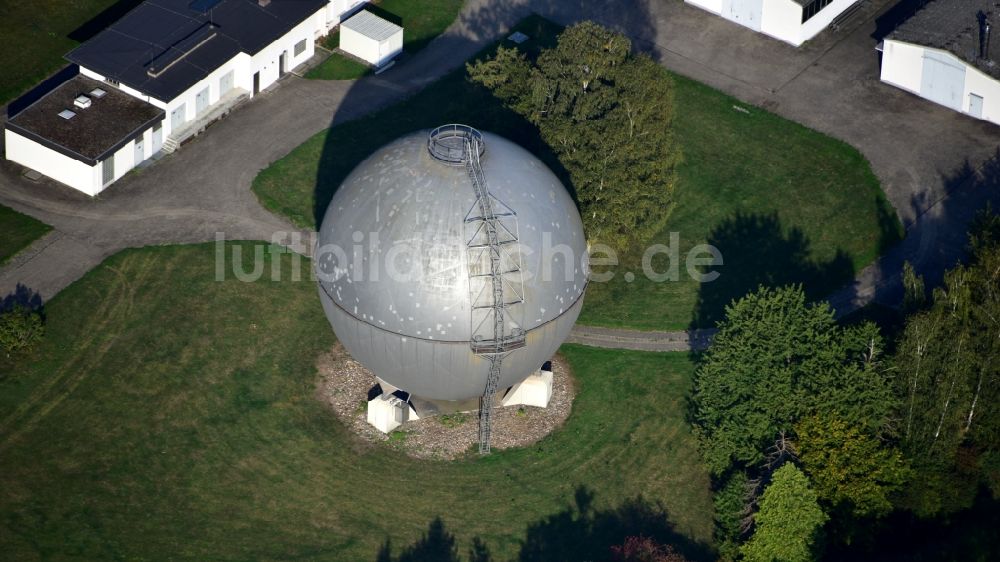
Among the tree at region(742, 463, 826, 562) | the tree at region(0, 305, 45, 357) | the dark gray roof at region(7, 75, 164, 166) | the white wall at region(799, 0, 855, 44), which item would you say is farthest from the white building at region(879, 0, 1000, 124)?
the tree at region(0, 305, 45, 357)

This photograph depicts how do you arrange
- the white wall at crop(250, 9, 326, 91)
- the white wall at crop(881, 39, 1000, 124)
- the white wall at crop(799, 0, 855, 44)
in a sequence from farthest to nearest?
the white wall at crop(799, 0, 855, 44) → the white wall at crop(881, 39, 1000, 124) → the white wall at crop(250, 9, 326, 91)

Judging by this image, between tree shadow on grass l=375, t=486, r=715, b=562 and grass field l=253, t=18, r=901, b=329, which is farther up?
grass field l=253, t=18, r=901, b=329

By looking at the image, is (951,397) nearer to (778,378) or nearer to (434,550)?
(778,378)

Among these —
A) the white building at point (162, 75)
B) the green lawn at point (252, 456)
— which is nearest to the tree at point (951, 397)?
the green lawn at point (252, 456)

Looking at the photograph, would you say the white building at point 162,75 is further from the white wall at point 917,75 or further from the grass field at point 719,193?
the white wall at point 917,75

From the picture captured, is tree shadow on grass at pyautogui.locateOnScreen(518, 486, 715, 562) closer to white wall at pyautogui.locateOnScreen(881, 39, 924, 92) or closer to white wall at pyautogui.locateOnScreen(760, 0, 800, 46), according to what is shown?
white wall at pyautogui.locateOnScreen(881, 39, 924, 92)

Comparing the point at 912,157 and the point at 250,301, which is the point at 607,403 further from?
the point at 912,157

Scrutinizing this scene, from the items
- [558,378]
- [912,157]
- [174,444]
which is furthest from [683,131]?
[174,444]
